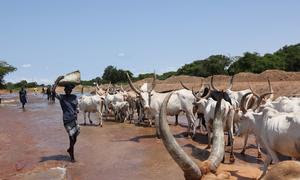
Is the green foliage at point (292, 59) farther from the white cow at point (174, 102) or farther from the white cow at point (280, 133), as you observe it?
the white cow at point (280, 133)

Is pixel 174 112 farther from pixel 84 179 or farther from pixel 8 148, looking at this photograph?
pixel 84 179

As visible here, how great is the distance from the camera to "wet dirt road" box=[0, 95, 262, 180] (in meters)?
10.0

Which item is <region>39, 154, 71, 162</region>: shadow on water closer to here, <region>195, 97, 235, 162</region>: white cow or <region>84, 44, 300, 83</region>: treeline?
<region>195, 97, 235, 162</region>: white cow

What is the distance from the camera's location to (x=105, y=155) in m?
12.3

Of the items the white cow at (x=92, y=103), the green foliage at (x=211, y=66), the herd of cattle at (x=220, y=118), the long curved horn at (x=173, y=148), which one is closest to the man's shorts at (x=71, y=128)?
the herd of cattle at (x=220, y=118)

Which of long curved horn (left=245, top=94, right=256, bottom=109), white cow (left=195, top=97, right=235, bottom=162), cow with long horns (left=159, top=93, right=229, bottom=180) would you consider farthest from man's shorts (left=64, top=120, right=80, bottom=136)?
cow with long horns (left=159, top=93, right=229, bottom=180)

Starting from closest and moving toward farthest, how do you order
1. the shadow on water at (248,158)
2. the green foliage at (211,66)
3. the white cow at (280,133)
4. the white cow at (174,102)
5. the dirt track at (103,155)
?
the white cow at (280,133)
the dirt track at (103,155)
the shadow on water at (248,158)
the white cow at (174,102)
the green foliage at (211,66)

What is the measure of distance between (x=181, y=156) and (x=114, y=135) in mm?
12748

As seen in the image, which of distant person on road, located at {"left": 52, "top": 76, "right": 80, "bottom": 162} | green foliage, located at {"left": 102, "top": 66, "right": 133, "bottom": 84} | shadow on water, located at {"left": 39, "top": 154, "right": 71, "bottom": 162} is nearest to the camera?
distant person on road, located at {"left": 52, "top": 76, "right": 80, "bottom": 162}

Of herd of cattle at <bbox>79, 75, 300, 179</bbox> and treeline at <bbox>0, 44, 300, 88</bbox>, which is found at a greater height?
treeline at <bbox>0, 44, 300, 88</bbox>

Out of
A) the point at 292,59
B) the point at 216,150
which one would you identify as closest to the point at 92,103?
the point at 216,150

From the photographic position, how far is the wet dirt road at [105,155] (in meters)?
10.0

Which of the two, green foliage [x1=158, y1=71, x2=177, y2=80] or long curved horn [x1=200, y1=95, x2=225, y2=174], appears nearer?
long curved horn [x1=200, y1=95, x2=225, y2=174]

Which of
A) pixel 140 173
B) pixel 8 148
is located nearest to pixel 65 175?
pixel 140 173
